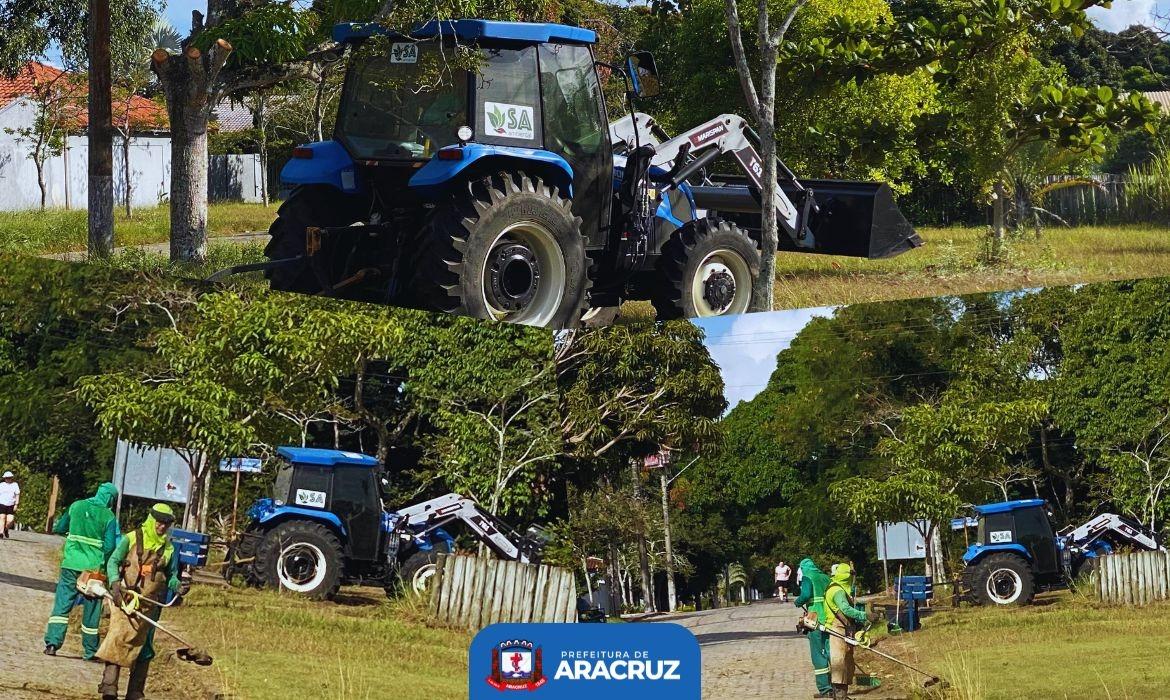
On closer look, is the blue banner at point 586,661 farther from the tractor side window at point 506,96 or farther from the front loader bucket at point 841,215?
the front loader bucket at point 841,215

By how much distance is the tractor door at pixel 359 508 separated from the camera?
2.77m

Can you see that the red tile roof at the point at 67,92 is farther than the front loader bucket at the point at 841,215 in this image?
No

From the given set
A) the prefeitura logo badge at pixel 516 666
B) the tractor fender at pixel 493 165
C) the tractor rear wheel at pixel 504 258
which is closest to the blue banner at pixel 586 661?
the prefeitura logo badge at pixel 516 666

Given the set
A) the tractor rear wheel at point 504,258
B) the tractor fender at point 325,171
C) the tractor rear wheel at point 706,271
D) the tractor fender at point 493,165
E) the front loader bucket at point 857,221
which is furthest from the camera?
the front loader bucket at point 857,221

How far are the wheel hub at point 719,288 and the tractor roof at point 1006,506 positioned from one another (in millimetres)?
2779

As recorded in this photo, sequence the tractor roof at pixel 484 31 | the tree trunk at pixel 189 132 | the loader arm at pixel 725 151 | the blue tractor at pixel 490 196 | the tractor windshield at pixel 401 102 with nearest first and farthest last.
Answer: the blue tractor at pixel 490 196 < the tractor roof at pixel 484 31 < the tractor windshield at pixel 401 102 < the tree trunk at pixel 189 132 < the loader arm at pixel 725 151

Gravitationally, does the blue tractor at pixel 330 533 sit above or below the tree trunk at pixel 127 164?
below

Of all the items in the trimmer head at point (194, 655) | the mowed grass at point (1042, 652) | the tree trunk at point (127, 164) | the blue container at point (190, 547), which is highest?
the tree trunk at point (127, 164)

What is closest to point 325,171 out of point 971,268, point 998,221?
point 971,268

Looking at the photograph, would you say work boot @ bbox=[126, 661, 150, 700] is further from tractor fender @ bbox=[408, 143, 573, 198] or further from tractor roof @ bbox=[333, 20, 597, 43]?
tractor roof @ bbox=[333, 20, 597, 43]

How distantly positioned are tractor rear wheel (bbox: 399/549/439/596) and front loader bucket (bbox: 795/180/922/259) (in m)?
3.86

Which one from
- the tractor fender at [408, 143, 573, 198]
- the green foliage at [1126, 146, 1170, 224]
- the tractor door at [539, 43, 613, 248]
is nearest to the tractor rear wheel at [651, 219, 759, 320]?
the tractor door at [539, 43, 613, 248]

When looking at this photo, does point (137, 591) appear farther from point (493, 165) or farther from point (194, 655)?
point (493, 165)

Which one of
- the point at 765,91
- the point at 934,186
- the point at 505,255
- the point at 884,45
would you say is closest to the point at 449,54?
the point at 505,255
